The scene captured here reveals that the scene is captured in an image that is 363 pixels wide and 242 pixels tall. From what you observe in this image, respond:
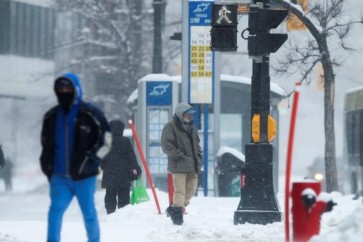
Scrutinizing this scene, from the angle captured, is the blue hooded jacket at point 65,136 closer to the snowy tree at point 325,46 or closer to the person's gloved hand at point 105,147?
the person's gloved hand at point 105,147

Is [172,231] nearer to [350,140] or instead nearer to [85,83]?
[350,140]

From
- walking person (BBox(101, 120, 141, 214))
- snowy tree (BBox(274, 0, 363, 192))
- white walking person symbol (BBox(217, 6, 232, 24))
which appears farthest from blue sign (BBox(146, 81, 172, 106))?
white walking person symbol (BBox(217, 6, 232, 24))

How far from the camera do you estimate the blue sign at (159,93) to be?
84.0ft

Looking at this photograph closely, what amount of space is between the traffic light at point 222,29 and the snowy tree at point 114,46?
88.3 ft

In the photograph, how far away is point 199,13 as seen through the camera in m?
24.8

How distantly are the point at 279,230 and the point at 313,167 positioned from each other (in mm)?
28848

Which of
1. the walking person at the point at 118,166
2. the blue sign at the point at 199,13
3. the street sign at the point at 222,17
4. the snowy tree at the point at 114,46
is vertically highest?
the snowy tree at the point at 114,46

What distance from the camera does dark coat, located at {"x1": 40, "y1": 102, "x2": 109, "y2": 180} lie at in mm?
10773

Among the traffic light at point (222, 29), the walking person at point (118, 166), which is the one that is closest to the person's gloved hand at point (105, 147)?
the traffic light at point (222, 29)

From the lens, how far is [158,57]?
31.7 meters


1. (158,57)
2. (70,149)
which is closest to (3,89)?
(158,57)

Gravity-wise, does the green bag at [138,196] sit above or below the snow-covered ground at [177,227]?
above

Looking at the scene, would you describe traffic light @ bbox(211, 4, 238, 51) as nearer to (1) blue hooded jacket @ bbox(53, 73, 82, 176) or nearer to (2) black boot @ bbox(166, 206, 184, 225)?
(2) black boot @ bbox(166, 206, 184, 225)

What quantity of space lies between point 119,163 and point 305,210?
8621 millimetres
